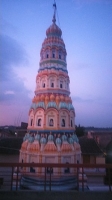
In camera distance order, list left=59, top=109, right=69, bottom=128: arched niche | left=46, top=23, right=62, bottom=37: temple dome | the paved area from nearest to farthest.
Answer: the paved area
left=59, top=109, right=69, bottom=128: arched niche
left=46, top=23, right=62, bottom=37: temple dome

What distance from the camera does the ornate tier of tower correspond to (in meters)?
11.0

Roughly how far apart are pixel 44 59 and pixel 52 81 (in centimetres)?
204

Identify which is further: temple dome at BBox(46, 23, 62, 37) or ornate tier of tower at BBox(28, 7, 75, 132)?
temple dome at BBox(46, 23, 62, 37)

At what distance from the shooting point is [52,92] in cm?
1170

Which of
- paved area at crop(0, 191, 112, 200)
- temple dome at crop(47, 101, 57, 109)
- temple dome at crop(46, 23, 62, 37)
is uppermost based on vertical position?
temple dome at crop(46, 23, 62, 37)

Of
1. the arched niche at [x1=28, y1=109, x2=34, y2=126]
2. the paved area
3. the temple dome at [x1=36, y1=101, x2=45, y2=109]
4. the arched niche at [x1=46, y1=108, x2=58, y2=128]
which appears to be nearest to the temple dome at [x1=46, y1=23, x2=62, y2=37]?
the temple dome at [x1=36, y1=101, x2=45, y2=109]

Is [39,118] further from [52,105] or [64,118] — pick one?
[64,118]

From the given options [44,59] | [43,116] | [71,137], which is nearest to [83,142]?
[71,137]

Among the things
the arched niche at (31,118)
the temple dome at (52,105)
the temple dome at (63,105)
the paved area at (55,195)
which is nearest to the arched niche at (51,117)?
the temple dome at (52,105)

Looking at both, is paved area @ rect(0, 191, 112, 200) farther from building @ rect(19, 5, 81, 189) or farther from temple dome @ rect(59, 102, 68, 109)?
temple dome @ rect(59, 102, 68, 109)

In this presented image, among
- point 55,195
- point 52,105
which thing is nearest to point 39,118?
point 52,105

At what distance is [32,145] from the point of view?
33.8 feet

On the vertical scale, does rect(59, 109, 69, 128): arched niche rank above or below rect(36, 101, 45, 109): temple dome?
below

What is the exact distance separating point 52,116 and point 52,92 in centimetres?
194
